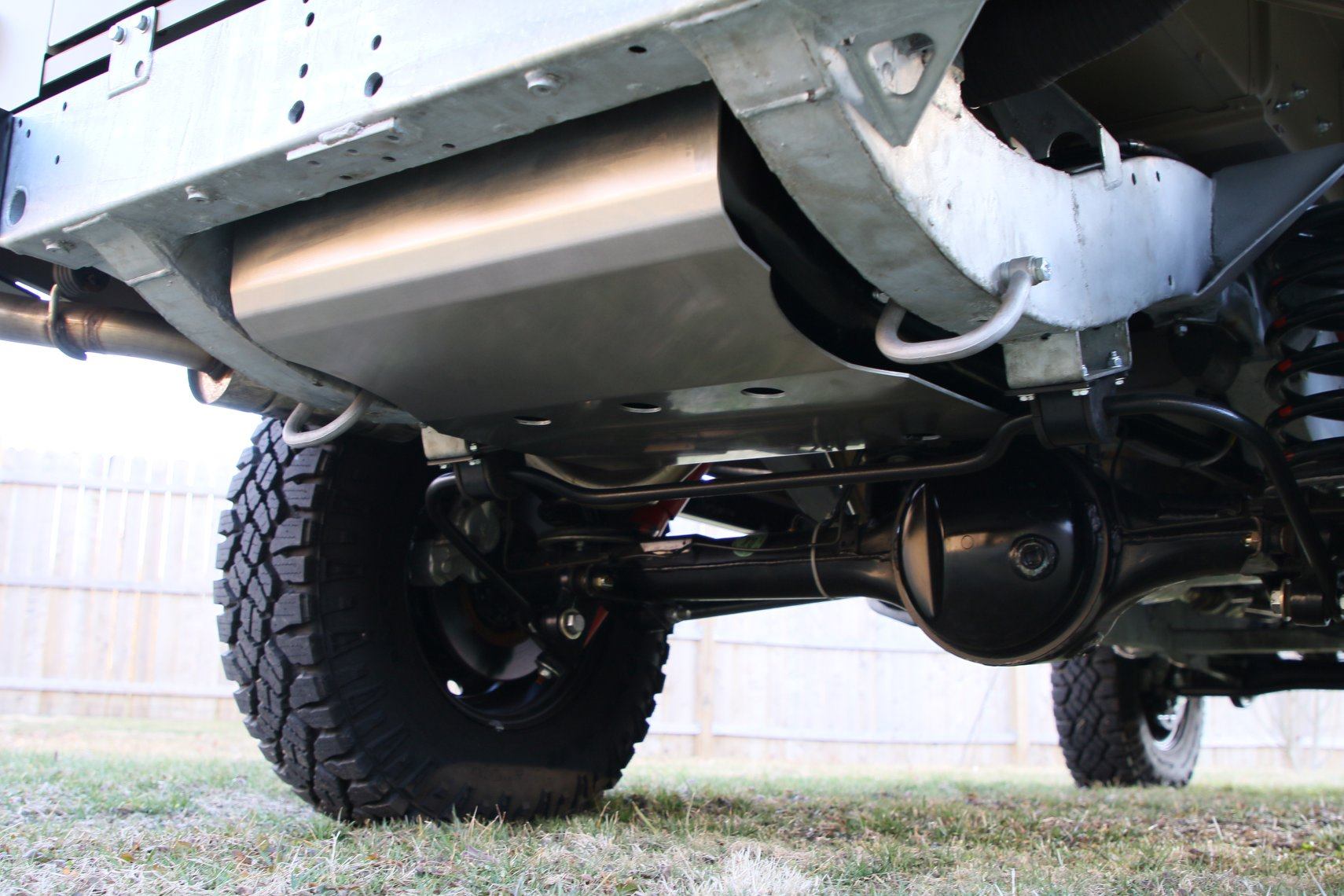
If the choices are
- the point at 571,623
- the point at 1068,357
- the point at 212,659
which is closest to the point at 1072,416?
the point at 1068,357

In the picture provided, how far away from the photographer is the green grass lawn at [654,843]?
1.42 m

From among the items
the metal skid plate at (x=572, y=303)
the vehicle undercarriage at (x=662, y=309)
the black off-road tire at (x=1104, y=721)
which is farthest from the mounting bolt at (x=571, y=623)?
the black off-road tire at (x=1104, y=721)

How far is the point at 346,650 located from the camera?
1.83 metres

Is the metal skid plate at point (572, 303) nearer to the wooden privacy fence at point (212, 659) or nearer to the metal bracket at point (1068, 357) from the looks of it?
the metal bracket at point (1068, 357)

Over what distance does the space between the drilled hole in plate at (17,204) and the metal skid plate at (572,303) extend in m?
0.25

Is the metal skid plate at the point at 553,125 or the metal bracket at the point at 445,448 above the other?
the metal skid plate at the point at 553,125

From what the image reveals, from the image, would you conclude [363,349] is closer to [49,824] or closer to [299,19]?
[299,19]

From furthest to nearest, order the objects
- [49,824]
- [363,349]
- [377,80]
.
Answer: [49,824] → [363,349] → [377,80]

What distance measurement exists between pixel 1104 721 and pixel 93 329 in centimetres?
344

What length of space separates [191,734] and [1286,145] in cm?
559

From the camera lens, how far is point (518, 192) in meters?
1.12

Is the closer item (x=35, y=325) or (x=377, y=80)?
(x=377, y=80)

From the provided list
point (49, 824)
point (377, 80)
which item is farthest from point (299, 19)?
point (49, 824)

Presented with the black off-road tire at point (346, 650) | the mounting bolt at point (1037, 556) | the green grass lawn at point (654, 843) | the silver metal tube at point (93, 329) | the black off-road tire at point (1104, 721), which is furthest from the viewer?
the black off-road tire at point (1104, 721)
